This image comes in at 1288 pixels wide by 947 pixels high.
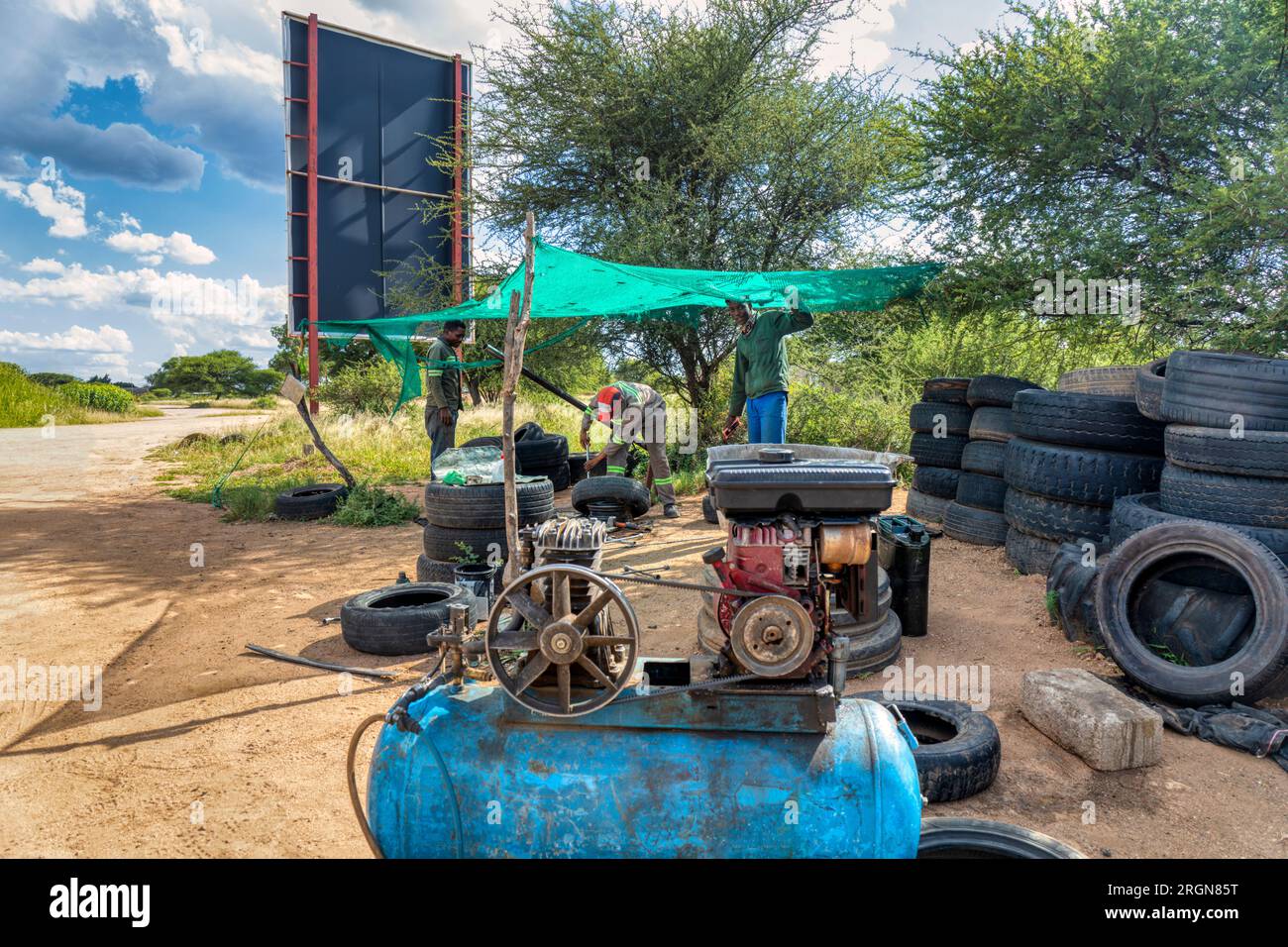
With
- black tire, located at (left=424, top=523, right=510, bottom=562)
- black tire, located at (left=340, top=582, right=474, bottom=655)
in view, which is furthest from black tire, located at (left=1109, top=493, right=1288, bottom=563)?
black tire, located at (left=424, top=523, right=510, bottom=562)

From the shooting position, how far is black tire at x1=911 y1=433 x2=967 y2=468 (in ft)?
25.5

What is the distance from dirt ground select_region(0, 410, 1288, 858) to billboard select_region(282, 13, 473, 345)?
933 cm

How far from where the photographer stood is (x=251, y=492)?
9.61 meters

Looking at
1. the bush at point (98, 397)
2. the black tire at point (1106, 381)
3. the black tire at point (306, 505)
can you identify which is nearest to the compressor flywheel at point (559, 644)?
the black tire at point (1106, 381)

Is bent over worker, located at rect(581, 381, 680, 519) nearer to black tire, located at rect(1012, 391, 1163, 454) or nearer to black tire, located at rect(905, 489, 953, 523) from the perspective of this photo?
black tire, located at rect(905, 489, 953, 523)

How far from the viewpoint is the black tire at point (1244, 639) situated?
3645 millimetres

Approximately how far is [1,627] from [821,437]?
31.8 ft

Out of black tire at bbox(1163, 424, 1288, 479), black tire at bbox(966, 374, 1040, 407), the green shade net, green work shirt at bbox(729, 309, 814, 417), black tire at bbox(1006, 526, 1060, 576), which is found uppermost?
the green shade net

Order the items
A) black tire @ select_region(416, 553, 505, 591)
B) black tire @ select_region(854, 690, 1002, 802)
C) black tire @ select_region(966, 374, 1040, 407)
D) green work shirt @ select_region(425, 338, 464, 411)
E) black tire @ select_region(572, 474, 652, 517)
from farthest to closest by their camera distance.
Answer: green work shirt @ select_region(425, 338, 464, 411) → black tire @ select_region(572, 474, 652, 517) → black tire @ select_region(966, 374, 1040, 407) → black tire @ select_region(416, 553, 505, 591) → black tire @ select_region(854, 690, 1002, 802)

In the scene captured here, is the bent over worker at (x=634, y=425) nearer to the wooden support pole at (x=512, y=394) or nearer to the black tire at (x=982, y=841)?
the wooden support pole at (x=512, y=394)

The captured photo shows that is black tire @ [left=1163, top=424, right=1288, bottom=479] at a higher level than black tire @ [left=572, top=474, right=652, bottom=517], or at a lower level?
higher

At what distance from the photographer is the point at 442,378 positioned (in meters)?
9.18

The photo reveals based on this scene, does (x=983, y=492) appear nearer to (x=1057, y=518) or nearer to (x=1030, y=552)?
(x=1030, y=552)
